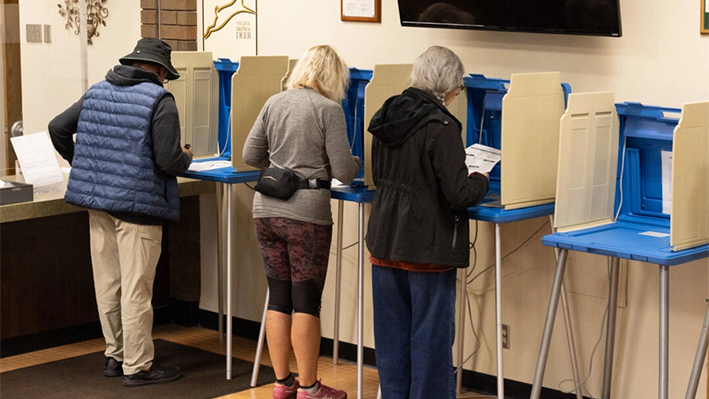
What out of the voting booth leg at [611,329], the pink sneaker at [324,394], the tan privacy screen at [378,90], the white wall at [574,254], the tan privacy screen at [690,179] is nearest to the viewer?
the tan privacy screen at [690,179]

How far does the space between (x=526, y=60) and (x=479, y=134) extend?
13.3 inches

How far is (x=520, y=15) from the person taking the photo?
3.70m

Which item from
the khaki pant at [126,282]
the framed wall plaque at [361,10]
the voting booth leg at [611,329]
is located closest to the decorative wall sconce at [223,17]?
the framed wall plaque at [361,10]

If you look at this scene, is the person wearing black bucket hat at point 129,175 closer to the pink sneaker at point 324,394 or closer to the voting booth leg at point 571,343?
the pink sneaker at point 324,394

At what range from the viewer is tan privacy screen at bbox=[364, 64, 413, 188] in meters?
3.70

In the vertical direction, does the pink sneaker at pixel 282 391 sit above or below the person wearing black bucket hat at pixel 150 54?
below

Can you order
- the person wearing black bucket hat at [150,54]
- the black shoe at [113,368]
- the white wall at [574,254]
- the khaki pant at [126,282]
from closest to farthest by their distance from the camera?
the white wall at [574,254] < the person wearing black bucket hat at [150,54] < the khaki pant at [126,282] < the black shoe at [113,368]

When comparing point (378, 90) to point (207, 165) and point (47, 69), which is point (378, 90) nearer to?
point (207, 165)

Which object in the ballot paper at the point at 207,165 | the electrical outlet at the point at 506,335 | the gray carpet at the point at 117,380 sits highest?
the ballot paper at the point at 207,165

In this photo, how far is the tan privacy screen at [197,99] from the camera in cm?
456

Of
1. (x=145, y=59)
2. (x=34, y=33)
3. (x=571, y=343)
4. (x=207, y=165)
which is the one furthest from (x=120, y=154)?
(x=571, y=343)

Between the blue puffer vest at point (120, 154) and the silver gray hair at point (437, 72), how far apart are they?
3.73 feet

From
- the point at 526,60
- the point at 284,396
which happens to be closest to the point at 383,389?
the point at 284,396

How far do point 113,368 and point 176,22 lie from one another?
179cm
